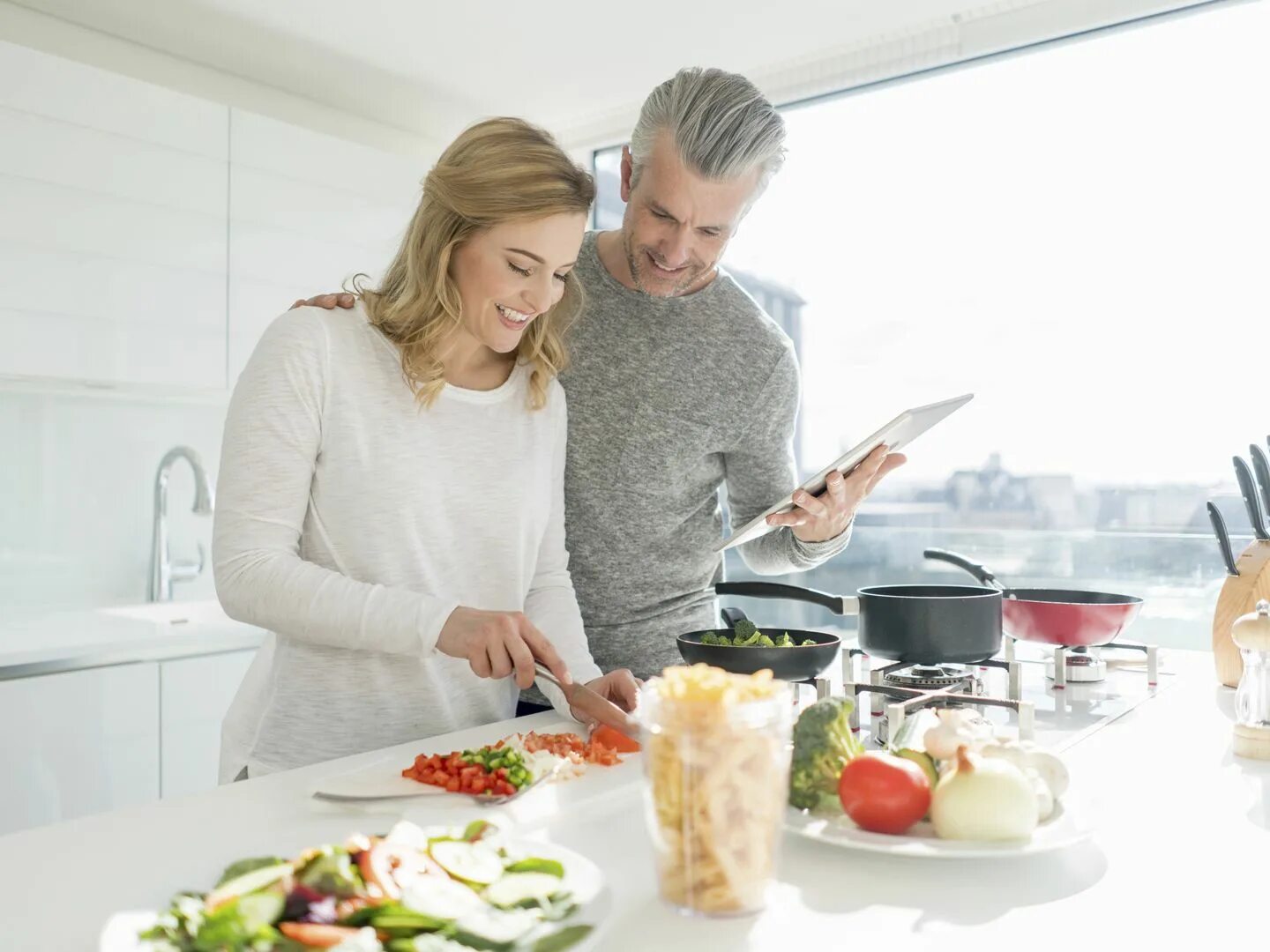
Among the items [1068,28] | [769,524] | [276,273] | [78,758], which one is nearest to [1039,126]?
[1068,28]

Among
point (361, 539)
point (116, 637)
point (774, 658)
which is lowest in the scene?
point (116, 637)

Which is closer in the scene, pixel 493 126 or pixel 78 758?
pixel 493 126

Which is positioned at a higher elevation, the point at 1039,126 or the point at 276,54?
the point at 276,54

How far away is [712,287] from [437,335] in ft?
2.11

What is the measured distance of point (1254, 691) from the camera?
1.34 meters

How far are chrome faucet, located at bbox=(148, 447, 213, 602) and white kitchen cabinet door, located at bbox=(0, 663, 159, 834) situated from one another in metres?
0.68

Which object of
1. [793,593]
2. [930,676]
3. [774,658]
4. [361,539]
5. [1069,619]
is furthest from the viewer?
[793,593]

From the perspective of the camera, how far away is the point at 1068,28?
10.2 feet

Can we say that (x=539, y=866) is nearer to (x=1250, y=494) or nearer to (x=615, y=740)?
(x=615, y=740)

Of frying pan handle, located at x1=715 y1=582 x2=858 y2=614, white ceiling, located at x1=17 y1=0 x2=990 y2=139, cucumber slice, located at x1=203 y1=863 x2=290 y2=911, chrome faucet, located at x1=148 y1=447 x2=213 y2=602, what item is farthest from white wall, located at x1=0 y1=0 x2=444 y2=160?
cucumber slice, located at x1=203 y1=863 x2=290 y2=911

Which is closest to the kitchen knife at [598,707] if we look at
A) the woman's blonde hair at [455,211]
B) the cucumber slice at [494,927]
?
the woman's blonde hair at [455,211]

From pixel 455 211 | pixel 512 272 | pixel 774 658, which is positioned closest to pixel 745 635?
pixel 774 658

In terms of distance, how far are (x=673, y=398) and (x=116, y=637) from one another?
1848mm

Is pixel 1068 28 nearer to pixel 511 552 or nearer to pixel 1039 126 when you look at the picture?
pixel 1039 126
